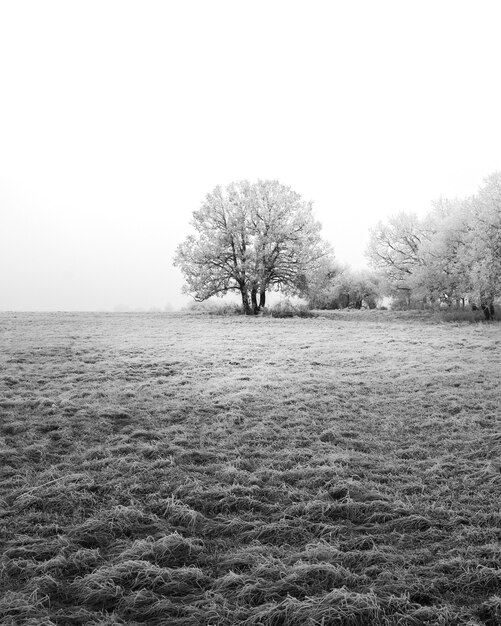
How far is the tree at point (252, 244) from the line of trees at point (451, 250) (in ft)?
31.3

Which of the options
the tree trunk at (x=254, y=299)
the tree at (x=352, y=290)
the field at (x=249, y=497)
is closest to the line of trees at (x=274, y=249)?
the tree trunk at (x=254, y=299)

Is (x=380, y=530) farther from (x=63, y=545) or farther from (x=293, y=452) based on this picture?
(x=63, y=545)

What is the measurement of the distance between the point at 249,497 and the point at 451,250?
38415mm

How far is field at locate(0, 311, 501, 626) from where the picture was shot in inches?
211

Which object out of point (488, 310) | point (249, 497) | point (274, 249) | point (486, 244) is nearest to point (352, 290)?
point (274, 249)

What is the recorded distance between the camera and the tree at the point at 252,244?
4541 cm

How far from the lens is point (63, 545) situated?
649 centimetres

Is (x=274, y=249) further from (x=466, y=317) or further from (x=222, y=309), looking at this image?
(x=466, y=317)

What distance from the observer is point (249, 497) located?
25.2ft

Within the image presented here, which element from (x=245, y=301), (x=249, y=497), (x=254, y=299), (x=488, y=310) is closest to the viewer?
(x=249, y=497)

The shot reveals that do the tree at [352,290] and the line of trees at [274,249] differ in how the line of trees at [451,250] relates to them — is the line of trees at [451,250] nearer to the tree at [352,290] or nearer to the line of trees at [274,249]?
the line of trees at [274,249]

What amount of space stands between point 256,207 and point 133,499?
41692 millimetres

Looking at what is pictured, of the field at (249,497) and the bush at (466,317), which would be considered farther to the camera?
the bush at (466,317)

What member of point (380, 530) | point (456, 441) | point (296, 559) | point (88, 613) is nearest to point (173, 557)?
point (88, 613)
